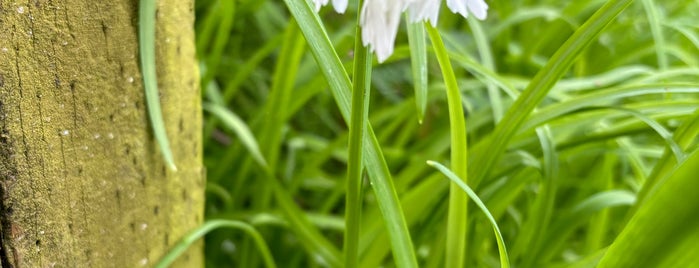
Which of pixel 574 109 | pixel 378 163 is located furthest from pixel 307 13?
pixel 574 109

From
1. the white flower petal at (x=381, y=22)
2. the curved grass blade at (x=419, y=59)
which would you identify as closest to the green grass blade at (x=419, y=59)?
the curved grass blade at (x=419, y=59)

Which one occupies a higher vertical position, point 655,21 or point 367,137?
point 655,21

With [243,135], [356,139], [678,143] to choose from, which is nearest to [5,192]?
[356,139]

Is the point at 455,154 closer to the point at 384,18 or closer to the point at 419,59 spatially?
the point at 419,59

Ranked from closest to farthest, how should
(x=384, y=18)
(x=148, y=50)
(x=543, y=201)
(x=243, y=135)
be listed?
1. (x=384, y=18)
2. (x=148, y=50)
3. (x=543, y=201)
4. (x=243, y=135)

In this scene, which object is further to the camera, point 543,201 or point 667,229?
point 543,201

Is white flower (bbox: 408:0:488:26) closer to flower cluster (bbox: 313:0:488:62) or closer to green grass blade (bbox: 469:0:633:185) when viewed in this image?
flower cluster (bbox: 313:0:488:62)

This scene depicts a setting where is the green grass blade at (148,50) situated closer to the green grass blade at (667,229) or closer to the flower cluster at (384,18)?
the flower cluster at (384,18)
